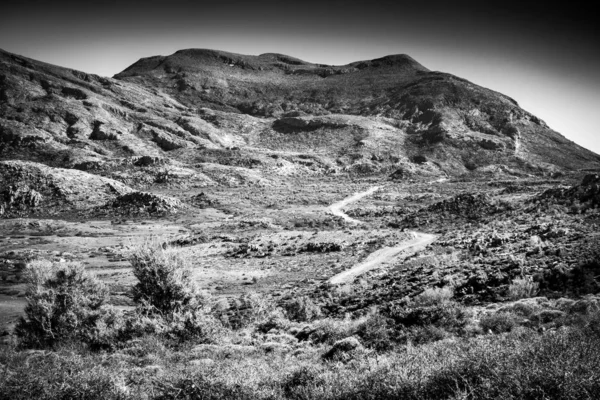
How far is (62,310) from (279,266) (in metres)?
19.8

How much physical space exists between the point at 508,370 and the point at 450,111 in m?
177

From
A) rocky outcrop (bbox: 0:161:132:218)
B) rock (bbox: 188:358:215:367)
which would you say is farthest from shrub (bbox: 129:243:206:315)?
rocky outcrop (bbox: 0:161:132:218)

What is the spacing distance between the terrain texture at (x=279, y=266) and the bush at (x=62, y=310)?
0.37 feet

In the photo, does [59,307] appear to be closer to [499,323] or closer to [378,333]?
[378,333]

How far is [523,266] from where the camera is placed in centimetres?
1582

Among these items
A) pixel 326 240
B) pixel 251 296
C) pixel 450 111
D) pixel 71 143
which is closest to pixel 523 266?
pixel 251 296

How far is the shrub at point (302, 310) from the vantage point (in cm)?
1817

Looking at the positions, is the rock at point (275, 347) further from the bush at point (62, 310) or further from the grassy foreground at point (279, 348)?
the bush at point (62, 310)

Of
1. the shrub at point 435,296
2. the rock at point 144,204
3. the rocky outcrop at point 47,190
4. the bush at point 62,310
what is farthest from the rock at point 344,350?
the rocky outcrop at point 47,190

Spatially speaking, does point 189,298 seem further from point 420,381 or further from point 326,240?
point 326,240

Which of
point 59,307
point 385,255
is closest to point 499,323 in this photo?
point 59,307

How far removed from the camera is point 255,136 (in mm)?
149500

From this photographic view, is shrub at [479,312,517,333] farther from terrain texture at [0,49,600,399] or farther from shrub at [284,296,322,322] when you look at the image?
shrub at [284,296,322,322]

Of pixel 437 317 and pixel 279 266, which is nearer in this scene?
pixel 437 317
